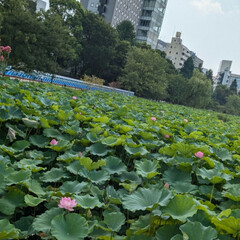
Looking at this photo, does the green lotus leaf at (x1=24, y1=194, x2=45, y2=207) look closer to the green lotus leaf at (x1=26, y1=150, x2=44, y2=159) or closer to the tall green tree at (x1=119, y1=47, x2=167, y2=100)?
the green lotus leaf at (x1=26, y1=150, x2=44, y2=159)

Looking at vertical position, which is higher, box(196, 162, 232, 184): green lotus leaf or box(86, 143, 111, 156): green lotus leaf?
box(196, 162, 232, 184): green lotus leaf

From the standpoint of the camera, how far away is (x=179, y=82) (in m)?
34.0

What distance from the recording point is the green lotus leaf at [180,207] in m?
0.97

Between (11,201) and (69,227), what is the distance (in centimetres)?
35

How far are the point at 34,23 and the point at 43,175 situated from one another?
11869 millimetres

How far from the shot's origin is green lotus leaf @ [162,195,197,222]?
97 centimetres

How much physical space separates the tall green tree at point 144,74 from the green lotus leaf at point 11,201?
24.2m

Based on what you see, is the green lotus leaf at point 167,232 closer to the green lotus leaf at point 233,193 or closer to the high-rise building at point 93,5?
the green lotus leaf at point 233,193

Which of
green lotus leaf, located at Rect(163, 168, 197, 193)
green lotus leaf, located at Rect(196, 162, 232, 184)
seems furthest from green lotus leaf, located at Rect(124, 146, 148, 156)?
green lotus leaf, located at Rect(196, 162, 232, 184)

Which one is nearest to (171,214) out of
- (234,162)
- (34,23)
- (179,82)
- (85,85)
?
(234,162)

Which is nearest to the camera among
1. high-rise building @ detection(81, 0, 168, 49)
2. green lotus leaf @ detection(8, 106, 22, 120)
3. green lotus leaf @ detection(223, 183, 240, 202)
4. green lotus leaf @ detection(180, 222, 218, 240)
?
green lotus leaf @ detection(180, 222, 218, 240)

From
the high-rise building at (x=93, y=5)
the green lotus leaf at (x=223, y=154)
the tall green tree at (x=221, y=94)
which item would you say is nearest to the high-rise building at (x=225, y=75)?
the tall green tree at (x=221, y=94)

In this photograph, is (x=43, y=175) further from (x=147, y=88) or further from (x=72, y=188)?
(x=147, y=88)

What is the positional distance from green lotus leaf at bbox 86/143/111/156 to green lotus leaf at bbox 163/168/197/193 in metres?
0.48
